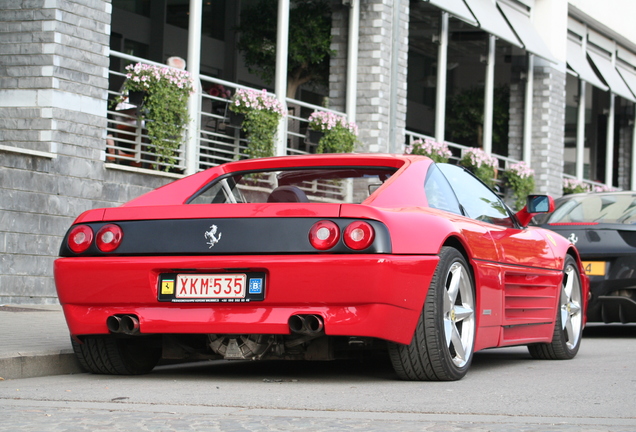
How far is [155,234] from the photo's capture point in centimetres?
565

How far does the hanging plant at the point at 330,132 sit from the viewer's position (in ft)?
55.8

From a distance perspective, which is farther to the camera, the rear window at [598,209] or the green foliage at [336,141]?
the green foliage at [336,141]

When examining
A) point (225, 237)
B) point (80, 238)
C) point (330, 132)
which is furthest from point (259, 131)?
point (225, 237)

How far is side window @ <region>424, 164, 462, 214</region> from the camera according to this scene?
6113 millimetres

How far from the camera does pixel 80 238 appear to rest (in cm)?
581

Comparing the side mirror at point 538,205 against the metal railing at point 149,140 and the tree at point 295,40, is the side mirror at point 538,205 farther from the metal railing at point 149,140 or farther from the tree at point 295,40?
the tree at point 295,40

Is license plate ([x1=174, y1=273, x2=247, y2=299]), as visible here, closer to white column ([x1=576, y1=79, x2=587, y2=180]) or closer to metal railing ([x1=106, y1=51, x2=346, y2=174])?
metal railing ([x1=106, y1=51, x2=346, y2=174])

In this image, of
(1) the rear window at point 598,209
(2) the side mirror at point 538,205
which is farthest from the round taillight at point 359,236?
(1) the rear window at point 598,209

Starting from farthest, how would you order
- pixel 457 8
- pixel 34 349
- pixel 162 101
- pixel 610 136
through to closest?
1. pixel 610 136
2. pixel 457 8
3. pixel 162 101
4. pixel 34 349

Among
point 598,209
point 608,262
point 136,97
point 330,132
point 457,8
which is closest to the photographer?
point 608,262

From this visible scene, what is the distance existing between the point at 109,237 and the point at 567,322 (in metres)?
3.59

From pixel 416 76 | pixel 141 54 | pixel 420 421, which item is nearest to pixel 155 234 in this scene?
pixel 420 421

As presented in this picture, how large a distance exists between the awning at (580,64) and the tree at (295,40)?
9.40 m

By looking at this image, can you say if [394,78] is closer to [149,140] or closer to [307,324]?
[149,140]
